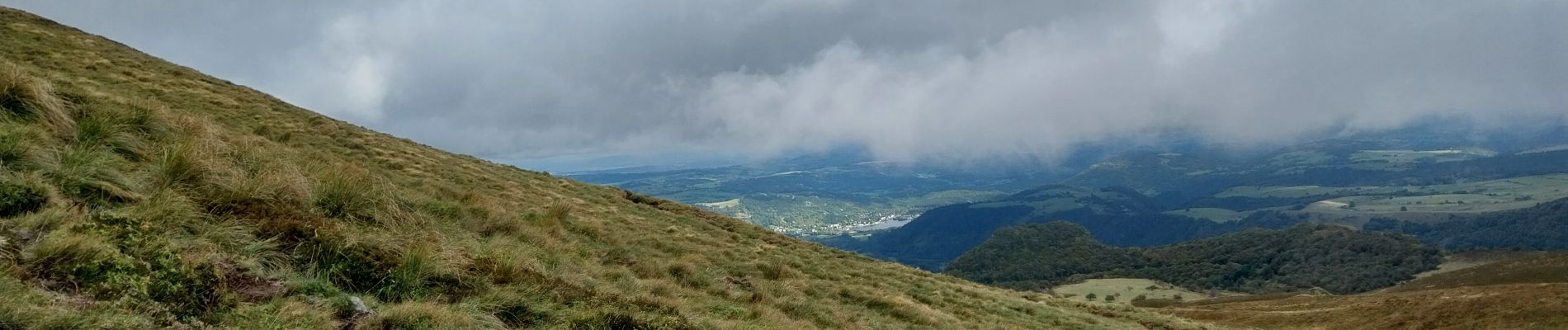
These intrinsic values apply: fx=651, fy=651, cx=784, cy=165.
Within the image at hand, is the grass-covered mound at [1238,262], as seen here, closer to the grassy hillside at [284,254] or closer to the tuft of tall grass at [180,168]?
the grassy hillside at [284,254]

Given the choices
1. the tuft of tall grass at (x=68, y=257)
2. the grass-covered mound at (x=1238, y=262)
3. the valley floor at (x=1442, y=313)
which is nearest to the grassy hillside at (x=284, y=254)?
the tuft of tall grass at (x=68, y=257)

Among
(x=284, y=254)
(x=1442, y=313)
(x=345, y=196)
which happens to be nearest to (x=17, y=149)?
(x=345, y=196)

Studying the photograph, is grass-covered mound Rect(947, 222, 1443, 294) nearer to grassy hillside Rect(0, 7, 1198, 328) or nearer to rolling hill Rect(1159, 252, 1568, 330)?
rolling hill Rect(1159, 252, 1568, 330)

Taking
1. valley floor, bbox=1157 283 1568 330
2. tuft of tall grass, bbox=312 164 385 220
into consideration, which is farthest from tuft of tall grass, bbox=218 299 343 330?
valley floor, bbox=1157 283 1568 330

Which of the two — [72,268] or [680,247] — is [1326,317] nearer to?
[680,247]

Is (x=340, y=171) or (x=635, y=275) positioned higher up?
(x=340, y=171)

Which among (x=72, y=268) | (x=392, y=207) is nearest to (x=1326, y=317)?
(x=392, y=207)
